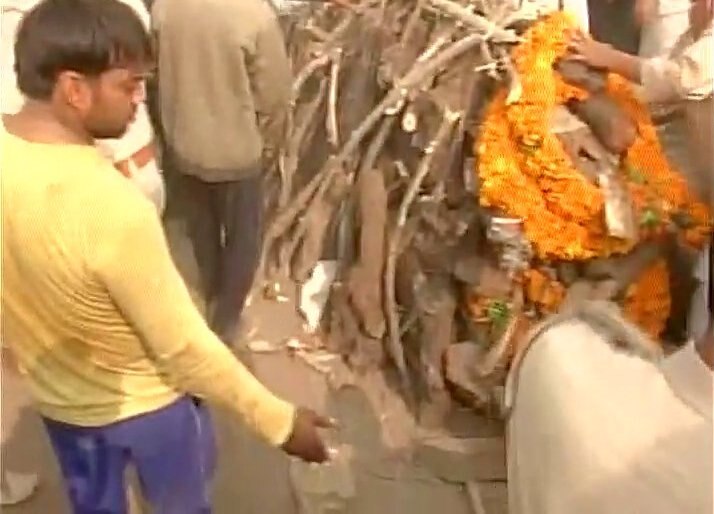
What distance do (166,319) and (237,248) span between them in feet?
0.63

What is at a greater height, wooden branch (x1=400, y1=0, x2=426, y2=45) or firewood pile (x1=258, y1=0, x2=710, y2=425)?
wooden branch (x1=400, y1=0, x2=426, y2=45)

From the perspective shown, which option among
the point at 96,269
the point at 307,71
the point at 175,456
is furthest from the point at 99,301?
the point at 307,71

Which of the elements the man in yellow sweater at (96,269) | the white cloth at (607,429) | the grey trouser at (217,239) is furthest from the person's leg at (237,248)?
the white cloth at (607,429)

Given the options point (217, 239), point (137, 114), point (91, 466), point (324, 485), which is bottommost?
point (324, 485)

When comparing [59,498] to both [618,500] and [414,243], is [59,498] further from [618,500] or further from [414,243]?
[618,500]

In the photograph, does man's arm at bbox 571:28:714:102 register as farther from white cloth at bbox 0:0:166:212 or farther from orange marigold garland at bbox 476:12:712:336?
white cloth at bbox 0:0:166:212

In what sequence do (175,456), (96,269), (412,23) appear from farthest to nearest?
1. (412,23)
2. (175,456)
3. (96,269)

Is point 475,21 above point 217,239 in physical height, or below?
above

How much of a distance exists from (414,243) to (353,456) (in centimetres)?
17

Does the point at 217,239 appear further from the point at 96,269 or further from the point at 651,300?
the point at 651,300

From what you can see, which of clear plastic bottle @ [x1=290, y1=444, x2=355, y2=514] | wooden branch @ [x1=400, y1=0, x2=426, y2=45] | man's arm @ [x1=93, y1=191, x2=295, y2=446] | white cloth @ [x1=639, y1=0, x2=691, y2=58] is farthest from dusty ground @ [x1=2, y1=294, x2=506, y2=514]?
white cloth @ [x1=639, y1=0, x2=691, y2=58]

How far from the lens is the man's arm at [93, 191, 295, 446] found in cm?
69

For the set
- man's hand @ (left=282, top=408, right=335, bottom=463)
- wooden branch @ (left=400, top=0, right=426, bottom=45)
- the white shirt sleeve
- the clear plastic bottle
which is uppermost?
wooden branch @ (left=400, top=0, right=426, bottom=45)

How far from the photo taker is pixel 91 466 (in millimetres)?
817
